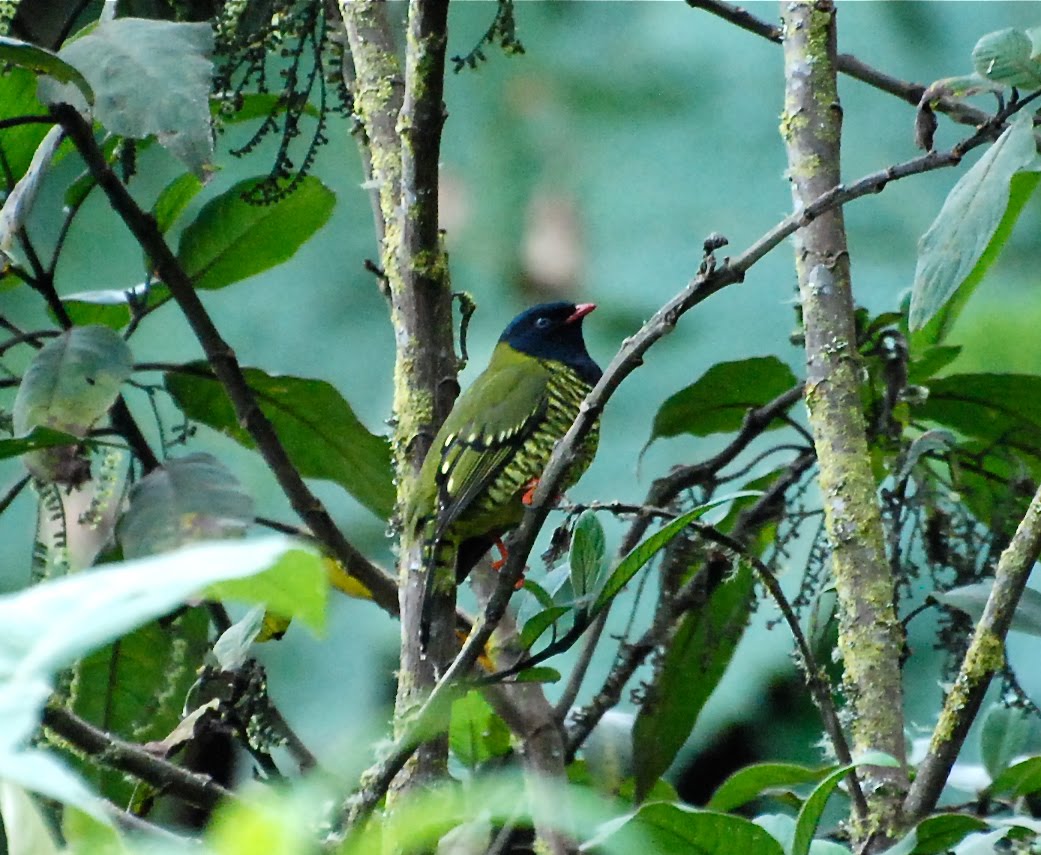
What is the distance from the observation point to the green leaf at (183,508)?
138 centimetres

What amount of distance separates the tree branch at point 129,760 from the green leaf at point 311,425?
646 mm

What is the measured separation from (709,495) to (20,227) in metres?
0.87

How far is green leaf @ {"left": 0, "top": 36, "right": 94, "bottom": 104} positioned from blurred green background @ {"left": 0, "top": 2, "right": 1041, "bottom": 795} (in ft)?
5.39

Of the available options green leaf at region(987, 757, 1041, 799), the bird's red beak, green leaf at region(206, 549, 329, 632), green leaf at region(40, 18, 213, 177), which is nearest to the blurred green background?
the bird's red beak

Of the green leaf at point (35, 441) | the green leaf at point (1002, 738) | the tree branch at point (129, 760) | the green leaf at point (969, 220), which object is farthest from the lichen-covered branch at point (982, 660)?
the green leaf at point (35, 441)

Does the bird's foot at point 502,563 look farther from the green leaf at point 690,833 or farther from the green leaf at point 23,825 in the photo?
Answer: the green leaf at point 23,825

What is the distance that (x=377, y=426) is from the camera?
3.06 metres

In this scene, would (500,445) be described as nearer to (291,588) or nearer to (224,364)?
(224,364)

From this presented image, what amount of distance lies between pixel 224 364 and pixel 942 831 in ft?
2.74

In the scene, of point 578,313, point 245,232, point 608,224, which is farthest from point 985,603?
point 608,224

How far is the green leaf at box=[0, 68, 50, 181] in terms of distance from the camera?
1.60 metres

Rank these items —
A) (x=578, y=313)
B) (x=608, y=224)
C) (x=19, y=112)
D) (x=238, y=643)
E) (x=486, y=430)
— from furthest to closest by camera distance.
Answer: (x=608, y=224) < (x=578, y=313) < (x=486, y=430) < (x=19, y=112) < (x=238, y=643)

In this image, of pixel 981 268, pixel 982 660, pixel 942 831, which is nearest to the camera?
pixel 942 831

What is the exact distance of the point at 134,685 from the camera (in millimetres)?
1624
